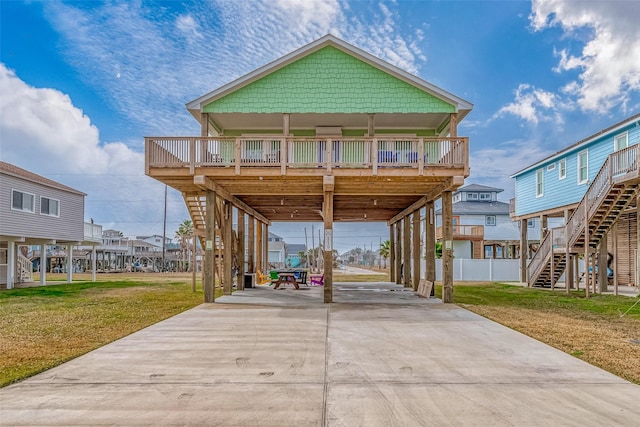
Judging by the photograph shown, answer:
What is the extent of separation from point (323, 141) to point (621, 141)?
12.4 m

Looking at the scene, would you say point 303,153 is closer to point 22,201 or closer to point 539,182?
point 22,201

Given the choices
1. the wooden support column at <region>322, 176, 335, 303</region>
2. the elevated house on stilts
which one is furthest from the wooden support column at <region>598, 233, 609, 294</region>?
the wooden support column at <region>322, 176, 335, 303</region>

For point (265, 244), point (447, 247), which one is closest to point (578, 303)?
Result: point (447, 247)

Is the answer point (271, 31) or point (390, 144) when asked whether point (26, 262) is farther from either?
point (390, 144)

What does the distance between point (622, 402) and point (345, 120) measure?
42.3ft

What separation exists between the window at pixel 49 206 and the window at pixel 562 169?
26.6m

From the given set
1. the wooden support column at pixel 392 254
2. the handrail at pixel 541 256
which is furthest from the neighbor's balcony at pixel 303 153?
the wooden support column at pixel 392 254

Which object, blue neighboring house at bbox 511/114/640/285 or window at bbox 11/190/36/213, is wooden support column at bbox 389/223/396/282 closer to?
blue neighboring house at bbox 511/114/640/285

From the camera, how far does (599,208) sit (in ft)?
54.7

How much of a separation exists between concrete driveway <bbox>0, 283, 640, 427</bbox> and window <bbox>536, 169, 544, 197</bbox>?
17.9 m

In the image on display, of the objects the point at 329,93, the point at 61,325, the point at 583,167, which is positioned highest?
the point at 329,93

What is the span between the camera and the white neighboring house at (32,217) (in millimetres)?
21031

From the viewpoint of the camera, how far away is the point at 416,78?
14.9m

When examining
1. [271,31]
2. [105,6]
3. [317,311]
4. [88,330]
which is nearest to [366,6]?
[271,31]
